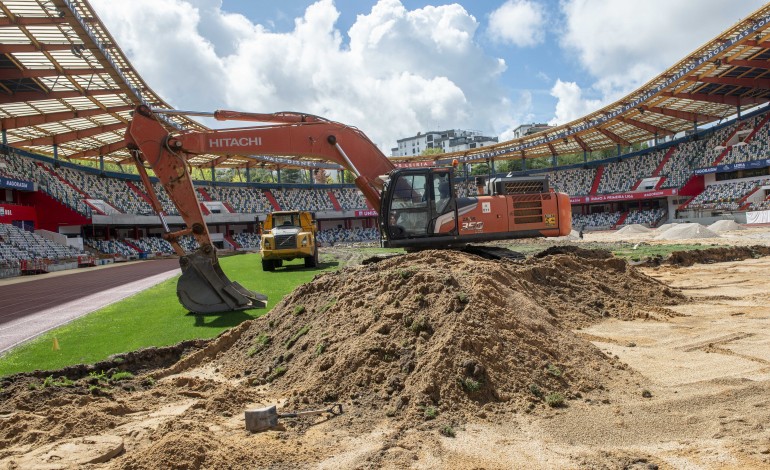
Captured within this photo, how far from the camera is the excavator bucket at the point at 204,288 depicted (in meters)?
10.7

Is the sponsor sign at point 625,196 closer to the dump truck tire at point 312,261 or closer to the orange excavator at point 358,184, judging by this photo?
the dump truck tire at point 312,261

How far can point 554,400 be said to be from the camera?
5293 mm

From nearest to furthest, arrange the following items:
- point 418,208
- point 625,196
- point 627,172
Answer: point 418,208 → point 625,196 → point 627,172

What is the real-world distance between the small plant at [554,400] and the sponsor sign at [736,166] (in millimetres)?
47014

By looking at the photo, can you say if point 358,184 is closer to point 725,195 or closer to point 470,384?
point 470,384

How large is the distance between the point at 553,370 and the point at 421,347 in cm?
146

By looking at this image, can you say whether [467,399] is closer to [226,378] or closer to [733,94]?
[226,378]

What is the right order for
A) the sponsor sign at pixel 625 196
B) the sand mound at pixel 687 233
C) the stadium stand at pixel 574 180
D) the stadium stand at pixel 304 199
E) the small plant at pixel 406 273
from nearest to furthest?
the small plant at pixel 406 273 < the sand mound at pixel 687 233 < the sponsor sign at pixel 625 196 < the stadium stand at pixel 574 180 < the stadium stand at pixel 304 199

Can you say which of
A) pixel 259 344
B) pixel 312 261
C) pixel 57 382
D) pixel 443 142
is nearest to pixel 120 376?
pixel 57 382

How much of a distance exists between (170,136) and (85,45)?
1650cm

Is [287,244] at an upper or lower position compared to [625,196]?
lower

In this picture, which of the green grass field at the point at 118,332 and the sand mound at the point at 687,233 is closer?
the green grass field at the point at 118,332

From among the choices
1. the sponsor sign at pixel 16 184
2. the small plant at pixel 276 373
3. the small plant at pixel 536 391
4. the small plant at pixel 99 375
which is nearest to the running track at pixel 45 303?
the small plant at pixel 99 375

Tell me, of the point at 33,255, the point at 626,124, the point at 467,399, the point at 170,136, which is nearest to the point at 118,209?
the point at 33,255
